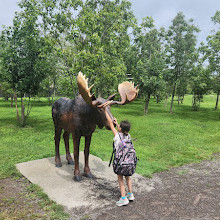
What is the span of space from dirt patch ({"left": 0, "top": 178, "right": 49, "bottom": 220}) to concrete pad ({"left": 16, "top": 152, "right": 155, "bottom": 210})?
272 mm

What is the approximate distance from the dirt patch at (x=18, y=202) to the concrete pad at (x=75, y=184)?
0.27m

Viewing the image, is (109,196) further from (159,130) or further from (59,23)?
(159,130)

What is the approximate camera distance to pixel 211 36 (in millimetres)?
20594

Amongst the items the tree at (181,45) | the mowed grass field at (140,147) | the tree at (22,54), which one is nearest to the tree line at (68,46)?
the tree at (22,54)

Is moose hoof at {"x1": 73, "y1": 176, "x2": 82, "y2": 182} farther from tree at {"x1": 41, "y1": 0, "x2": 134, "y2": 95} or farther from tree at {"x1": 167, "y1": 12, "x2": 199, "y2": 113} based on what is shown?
tree at {"x1": 167, "y1": 12, "x2": 199, "y2": 113}

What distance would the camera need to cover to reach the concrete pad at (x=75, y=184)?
4.07 meters

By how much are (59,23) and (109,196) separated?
29.9ft

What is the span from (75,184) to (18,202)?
1.22 m

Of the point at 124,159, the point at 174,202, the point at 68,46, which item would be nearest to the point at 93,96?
the point at 124,159

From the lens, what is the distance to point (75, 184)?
4746mm

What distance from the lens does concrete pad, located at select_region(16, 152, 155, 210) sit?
4.07m

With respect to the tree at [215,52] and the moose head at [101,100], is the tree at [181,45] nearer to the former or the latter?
the tree at [215,52]

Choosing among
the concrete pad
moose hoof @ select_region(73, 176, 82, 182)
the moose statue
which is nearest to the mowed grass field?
the concrete pad

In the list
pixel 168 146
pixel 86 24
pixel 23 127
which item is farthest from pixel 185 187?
pixel 23 127
